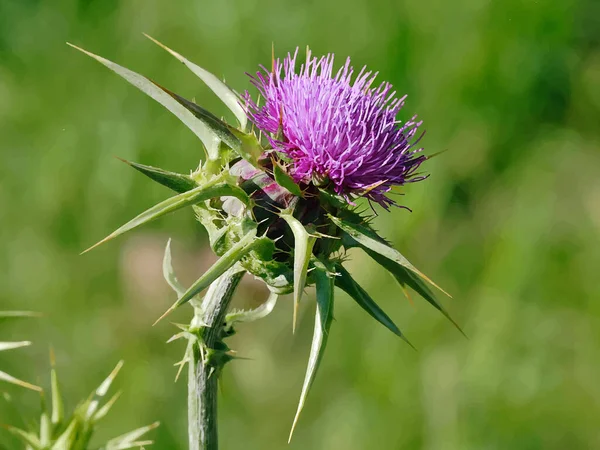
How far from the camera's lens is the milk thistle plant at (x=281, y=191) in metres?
2.00

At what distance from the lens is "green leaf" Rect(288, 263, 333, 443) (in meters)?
1.83

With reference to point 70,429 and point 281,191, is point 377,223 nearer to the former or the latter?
point 281,191

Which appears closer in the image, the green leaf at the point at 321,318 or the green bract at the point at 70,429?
the green leaf at the point at 321,318

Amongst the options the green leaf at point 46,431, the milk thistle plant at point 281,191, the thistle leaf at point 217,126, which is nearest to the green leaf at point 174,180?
the milk thistle plant at point 281,191

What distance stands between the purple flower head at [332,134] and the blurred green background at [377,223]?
2045mm

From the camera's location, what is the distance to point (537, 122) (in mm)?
5266

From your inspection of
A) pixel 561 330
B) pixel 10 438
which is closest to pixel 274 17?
pixel 561 330

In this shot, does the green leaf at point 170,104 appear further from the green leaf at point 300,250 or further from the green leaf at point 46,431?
the green leaf at point 46,431

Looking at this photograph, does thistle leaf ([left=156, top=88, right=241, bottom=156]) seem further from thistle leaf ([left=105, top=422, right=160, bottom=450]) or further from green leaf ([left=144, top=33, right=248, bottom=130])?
thistle leaf ([left=105, top=422, right=160, bottom=450])

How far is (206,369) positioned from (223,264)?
331 mm

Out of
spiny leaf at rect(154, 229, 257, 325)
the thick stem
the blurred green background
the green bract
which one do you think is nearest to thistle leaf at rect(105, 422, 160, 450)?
the green bract

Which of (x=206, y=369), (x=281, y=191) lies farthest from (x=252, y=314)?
(x=281, y=191)

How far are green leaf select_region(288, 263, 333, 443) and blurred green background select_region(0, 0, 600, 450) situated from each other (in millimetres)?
2094

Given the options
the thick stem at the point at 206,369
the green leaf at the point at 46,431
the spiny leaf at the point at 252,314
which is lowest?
the green leaf at the point at 46,431
